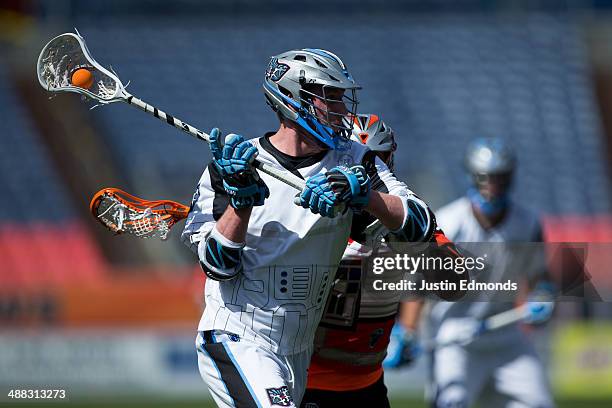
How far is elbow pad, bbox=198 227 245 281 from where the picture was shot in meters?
4.11

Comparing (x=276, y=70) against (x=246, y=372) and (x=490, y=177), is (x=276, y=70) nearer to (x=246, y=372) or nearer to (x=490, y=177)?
(x=246, y=372)

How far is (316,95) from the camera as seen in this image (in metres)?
4.34

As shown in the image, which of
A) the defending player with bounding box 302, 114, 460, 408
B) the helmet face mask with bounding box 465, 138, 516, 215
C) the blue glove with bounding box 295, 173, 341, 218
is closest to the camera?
the blue glove with bounding box 295, 173, 341, 218

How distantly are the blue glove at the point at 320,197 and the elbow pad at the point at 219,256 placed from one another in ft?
1.11

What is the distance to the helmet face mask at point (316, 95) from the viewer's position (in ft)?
14.2

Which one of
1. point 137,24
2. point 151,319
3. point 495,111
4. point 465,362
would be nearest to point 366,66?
point 495,111

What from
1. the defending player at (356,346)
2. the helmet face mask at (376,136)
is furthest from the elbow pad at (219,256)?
the helmet face mask at (376,136)

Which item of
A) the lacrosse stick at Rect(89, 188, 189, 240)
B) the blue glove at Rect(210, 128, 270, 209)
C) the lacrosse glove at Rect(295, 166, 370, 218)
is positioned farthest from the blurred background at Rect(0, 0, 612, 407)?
the lacrosse glove at Rect(295, 166, 370, 218)

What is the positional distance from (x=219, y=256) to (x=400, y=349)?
260cm

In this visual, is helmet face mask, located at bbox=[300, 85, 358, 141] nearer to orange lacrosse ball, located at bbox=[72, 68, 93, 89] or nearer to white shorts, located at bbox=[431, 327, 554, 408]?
orange lacrosse ball, located at bbox=[72, 68, 93, 89]

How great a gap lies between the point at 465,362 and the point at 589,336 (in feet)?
18.3

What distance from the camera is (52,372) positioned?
1243 cm

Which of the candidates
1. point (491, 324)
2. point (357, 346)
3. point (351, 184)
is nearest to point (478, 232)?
point (491, 324)

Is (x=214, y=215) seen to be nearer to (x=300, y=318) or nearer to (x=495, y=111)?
(x=300, y=318)
